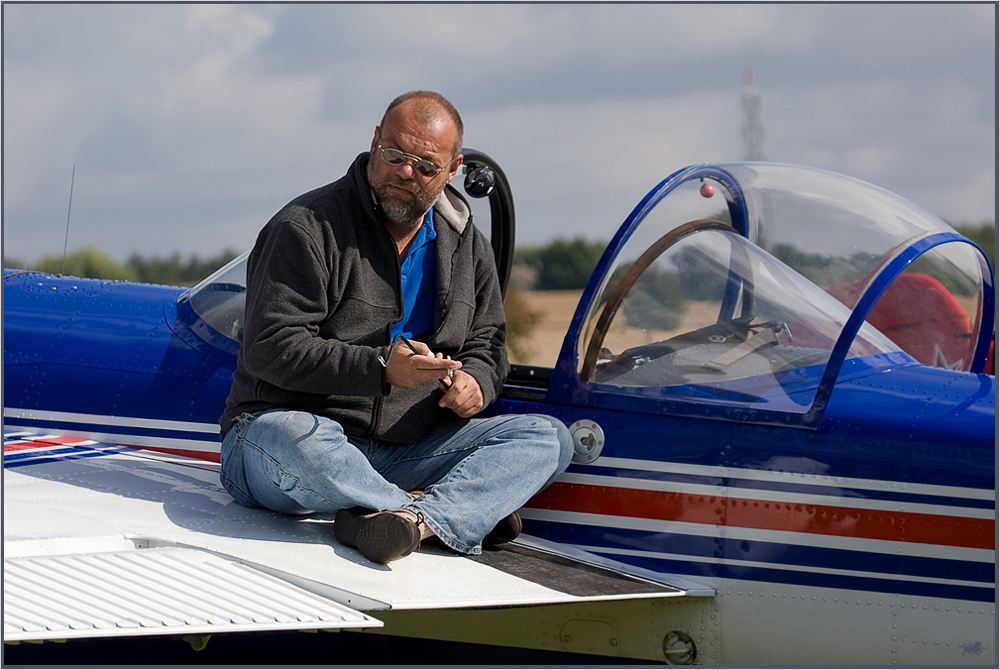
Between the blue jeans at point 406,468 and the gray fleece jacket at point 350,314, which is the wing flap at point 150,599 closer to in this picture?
the blue jeans at point 406,468

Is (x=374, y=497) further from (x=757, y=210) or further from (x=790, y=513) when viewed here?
(x=757, y=210)

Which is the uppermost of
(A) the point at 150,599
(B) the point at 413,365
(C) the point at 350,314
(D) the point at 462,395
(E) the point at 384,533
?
(C) the point at 350,314

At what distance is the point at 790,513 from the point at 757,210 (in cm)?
120

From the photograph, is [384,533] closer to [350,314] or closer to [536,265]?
[350,314]

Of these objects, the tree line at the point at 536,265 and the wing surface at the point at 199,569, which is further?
the tree line at the point at 536,265

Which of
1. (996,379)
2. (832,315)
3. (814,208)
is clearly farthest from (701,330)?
(996,379)

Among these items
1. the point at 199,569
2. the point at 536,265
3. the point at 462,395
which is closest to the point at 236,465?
the point at 199,569

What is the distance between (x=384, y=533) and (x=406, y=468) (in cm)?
45

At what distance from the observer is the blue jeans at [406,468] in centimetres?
288

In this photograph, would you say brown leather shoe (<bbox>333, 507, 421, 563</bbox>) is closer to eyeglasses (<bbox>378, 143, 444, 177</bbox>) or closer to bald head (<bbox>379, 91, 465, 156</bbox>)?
eyeglasses (<bbox>378, 143, 444, 177</bbox>)

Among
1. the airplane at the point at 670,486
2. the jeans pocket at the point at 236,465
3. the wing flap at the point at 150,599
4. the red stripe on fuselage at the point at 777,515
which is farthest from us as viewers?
the jeans pocket at the point at 236,465

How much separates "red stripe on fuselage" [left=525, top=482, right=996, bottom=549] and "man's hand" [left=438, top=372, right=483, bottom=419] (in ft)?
1.37

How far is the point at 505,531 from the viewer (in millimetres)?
3156

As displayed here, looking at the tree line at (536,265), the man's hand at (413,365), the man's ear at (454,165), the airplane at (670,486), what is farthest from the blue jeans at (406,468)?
the tree line at (536,265)
